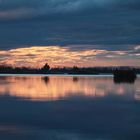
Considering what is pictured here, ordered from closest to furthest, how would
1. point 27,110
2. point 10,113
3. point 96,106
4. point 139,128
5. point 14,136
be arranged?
1. point 14,136
2. point 139,128
3. point 10,113
4. point 27,110
5. point 96,106

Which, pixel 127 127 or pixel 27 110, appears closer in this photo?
pixel 127 127

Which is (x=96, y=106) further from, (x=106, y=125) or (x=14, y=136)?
(x=14, y=136)

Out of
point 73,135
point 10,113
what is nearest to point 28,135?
point 73,135

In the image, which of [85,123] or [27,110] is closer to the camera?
[85,123]

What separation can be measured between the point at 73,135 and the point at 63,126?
2.09 m

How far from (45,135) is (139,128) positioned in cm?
373

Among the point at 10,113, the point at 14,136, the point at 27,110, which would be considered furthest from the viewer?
the point at 27,110

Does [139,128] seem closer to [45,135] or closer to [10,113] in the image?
[45,135]

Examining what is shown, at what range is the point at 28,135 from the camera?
13742 mm

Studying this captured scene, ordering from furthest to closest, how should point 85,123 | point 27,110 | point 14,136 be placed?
1. point 27,110
2. point 85,123
3. point 14,136

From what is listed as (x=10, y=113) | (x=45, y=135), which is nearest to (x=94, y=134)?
(x=45, y=135)

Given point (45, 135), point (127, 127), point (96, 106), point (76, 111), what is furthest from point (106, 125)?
point (96, 106)

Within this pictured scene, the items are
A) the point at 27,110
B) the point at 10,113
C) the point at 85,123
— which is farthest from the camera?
the point at 27,110

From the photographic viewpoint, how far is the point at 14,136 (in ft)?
44.1
